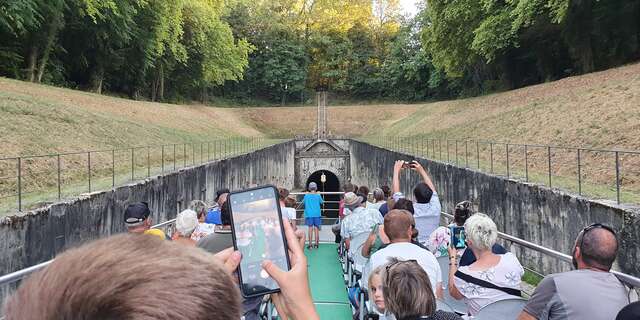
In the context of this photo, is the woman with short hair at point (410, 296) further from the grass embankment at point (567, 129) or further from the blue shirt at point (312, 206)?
the blue shirt at point (312, 206)

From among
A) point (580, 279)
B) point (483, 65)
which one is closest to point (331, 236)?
point (580, 279)

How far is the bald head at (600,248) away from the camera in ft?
9.88

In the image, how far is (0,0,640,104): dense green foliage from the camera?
29.0m

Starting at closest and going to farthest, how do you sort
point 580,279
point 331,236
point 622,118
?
point 580,279 < point 331,236 < point 622,118

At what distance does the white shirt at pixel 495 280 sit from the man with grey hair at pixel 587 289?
483mm

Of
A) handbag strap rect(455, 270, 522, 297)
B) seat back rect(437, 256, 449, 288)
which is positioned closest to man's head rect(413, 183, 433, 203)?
seat back rect(437, 256, 449, 288)

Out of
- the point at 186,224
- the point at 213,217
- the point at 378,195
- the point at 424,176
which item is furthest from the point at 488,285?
the point at 378,195

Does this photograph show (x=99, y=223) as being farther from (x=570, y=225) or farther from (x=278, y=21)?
(x=278, y=21)

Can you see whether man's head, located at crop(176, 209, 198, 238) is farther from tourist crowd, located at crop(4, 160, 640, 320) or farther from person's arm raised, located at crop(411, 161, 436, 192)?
person's arm raised, located at crop(411, 161, 436, 192)

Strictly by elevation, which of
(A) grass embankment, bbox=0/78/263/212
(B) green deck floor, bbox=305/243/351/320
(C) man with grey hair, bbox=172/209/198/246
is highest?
(A) grass embankment, bbox=0/78/263/212

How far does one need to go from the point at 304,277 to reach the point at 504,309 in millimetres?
2506

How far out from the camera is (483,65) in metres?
46.1

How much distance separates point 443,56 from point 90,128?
95.7ft

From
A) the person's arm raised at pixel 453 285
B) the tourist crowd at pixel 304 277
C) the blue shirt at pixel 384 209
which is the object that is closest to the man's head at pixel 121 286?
the tourist crowd at pixel 304 277
